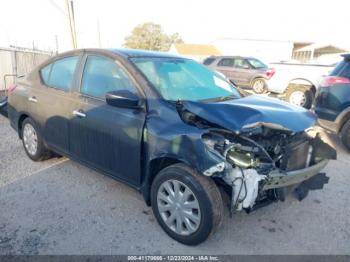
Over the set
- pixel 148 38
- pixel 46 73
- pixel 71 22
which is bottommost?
pixel 46 73

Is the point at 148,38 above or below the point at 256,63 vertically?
above

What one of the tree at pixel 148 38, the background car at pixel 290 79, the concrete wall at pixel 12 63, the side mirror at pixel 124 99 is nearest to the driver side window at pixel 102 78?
the side mirror at pixel 124 99

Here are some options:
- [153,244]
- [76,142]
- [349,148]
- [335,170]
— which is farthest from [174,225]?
[349,148]

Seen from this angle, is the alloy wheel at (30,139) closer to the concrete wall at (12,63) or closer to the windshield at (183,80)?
the windshield at (183,80)

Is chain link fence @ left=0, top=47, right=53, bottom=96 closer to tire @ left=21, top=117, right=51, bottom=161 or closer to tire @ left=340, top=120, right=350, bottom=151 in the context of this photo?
tire @ left=21, top=117, right=51, bottom=161

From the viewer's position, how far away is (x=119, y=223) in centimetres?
321

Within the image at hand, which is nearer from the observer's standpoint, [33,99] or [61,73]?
[61,73]

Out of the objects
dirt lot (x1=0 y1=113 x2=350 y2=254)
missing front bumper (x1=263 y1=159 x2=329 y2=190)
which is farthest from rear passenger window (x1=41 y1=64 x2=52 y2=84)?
missing front bumper (x1=263 y1=159 x2=329 y2=190)

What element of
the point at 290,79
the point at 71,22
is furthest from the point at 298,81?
the point at 71,22

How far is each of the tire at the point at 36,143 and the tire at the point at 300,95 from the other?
765 centimetres

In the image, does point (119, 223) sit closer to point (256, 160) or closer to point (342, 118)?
point (256, 160)

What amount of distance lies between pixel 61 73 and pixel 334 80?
4.69 metres

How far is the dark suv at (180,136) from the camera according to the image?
2.65 m

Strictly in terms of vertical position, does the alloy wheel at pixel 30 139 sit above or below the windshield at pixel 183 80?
below
